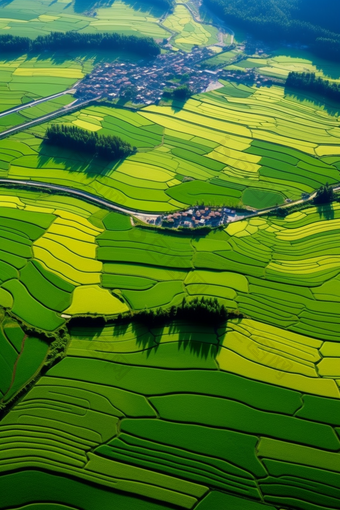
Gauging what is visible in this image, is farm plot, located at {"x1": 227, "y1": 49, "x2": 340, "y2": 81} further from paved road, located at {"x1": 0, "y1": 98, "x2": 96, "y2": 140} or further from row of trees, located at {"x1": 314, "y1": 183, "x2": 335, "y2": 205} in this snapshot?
row of trees, located at {"x1": 314, "y1": 183, "x2": 335, "y2": 205}

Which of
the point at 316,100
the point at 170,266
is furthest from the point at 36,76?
the point at 170,266

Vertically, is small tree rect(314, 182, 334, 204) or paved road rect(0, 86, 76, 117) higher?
paved road rect(0, 86, 76, 117)

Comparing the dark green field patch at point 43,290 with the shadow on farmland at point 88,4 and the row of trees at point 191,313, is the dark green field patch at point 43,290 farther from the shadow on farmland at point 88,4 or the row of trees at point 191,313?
the shadow on farmland at point 88,4

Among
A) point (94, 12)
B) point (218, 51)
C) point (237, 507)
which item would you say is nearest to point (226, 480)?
point (237, 507)

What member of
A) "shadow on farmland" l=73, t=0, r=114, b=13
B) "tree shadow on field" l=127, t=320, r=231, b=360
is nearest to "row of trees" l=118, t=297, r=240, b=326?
"tree shadow on field" l=127, t=320, r=231, b=360

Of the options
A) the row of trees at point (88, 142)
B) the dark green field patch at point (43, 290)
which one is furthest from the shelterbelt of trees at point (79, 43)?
the dark green field patch at point (43, 290)

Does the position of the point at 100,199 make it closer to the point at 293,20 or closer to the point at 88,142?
the point at 88,142
